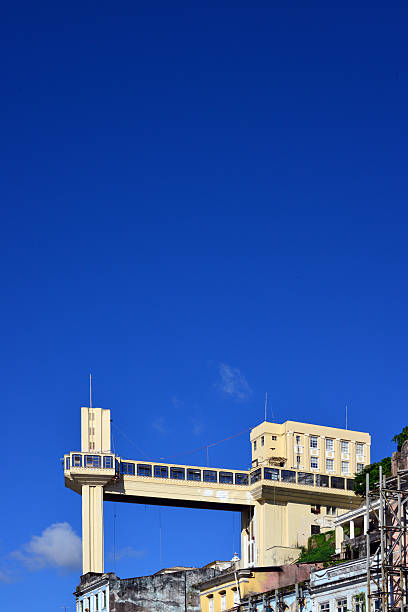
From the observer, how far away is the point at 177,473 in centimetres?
13375

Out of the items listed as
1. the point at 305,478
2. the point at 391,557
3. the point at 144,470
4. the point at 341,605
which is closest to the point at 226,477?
the point at 305,478

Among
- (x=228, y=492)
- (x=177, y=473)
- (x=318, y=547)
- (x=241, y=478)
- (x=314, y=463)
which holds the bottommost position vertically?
(x=318, y=547)

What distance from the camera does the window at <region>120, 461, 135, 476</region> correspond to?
430ft

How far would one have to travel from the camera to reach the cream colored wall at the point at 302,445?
467ft

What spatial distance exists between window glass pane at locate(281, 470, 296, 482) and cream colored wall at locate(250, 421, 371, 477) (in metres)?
5.71

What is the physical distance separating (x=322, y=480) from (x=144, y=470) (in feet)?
73.2

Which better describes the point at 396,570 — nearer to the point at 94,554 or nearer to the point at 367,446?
the point at 94,554

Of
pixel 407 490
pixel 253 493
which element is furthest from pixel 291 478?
pixel 407 490

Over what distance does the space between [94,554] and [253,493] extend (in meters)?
21.5

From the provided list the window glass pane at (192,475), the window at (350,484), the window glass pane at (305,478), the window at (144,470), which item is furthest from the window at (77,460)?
the window at (350,484)

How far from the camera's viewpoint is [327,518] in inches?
5221

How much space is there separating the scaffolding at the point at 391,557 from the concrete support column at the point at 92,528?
65.4 m

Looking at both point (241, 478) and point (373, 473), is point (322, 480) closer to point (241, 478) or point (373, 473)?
point (241, 478)

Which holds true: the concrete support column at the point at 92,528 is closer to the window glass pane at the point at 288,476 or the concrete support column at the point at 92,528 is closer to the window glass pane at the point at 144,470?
the window glass pane at the point at 144,470
